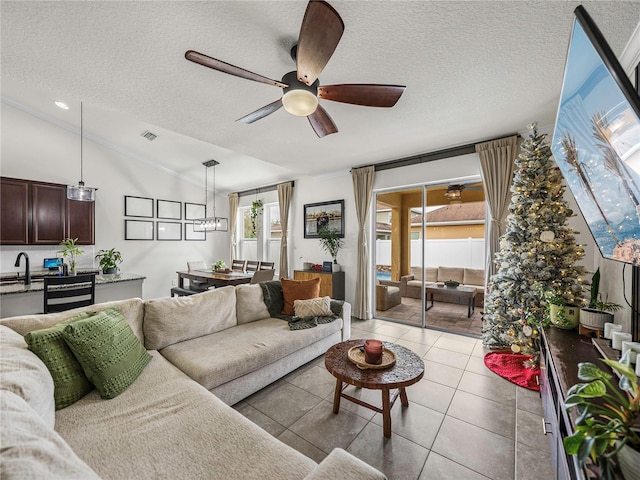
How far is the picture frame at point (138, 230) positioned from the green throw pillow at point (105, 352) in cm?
477

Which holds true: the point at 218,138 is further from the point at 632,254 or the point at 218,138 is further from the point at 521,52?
the point at 632,254

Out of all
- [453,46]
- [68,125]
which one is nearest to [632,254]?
[453,46]

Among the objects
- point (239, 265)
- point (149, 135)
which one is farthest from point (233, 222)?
point (149, 135)

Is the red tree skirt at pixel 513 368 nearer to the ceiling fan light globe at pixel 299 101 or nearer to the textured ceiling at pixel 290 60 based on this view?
the textured ceiling at pixel 290 60

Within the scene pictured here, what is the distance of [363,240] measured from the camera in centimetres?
470

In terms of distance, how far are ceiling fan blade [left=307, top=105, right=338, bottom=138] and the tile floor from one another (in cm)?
238

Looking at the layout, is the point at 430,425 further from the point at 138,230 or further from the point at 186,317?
the point at 138,230

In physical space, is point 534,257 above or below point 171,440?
above

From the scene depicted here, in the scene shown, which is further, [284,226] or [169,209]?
[169,209]

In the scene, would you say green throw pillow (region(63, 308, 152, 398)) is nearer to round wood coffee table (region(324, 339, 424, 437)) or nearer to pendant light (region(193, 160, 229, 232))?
round wood coffee table (region(324, 339, 424, 437))

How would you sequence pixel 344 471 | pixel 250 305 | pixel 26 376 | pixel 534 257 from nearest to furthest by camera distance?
pixel 344 471 → pixel 26 376 → pixel 534 257 → pixel 250 305

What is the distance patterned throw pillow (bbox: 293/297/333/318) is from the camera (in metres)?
2.98

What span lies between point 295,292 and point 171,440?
2.08 meters

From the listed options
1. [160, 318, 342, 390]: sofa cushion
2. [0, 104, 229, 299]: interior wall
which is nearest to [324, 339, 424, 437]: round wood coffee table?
[160, 318, 342, 390]: sofa cushion
